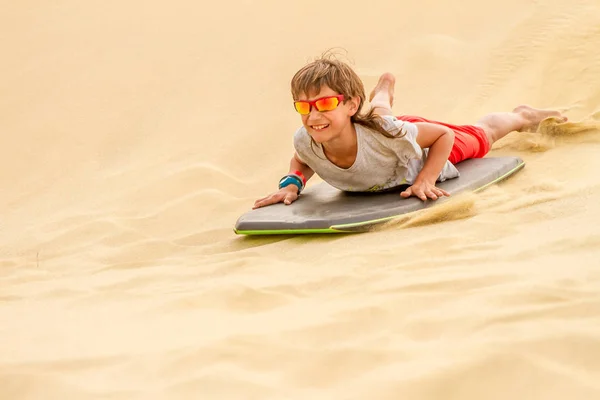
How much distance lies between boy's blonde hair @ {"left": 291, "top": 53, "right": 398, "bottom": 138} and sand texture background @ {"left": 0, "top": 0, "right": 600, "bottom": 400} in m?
0.59

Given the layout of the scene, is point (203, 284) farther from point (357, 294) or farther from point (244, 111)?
point (244, 111)

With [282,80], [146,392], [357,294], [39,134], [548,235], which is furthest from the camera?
[282,80]

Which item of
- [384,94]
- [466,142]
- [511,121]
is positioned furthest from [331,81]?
[511,121]

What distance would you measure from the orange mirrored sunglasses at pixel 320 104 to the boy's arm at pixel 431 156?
21.2 inches

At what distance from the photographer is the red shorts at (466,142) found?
4.58 meters

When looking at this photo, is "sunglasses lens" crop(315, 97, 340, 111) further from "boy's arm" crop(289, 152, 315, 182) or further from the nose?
"boy's arm" crop(289, 152, 315, 182)

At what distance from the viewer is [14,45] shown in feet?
26.6

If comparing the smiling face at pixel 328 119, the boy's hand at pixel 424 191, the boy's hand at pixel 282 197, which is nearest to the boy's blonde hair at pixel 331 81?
the smiling face at pixel 328 119

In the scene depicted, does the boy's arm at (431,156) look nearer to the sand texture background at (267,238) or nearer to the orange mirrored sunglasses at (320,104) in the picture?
the sand texture background at (267,238)

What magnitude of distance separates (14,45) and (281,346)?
6.82m

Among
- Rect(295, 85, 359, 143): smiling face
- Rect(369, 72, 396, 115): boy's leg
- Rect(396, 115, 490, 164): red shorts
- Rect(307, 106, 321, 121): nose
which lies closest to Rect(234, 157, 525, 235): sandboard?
Rect(396, 115, 490, 164): red shorts

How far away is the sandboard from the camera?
3756 mm

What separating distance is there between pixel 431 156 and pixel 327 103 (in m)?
0.67

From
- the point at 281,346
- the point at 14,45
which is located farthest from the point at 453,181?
the point at 14,45
